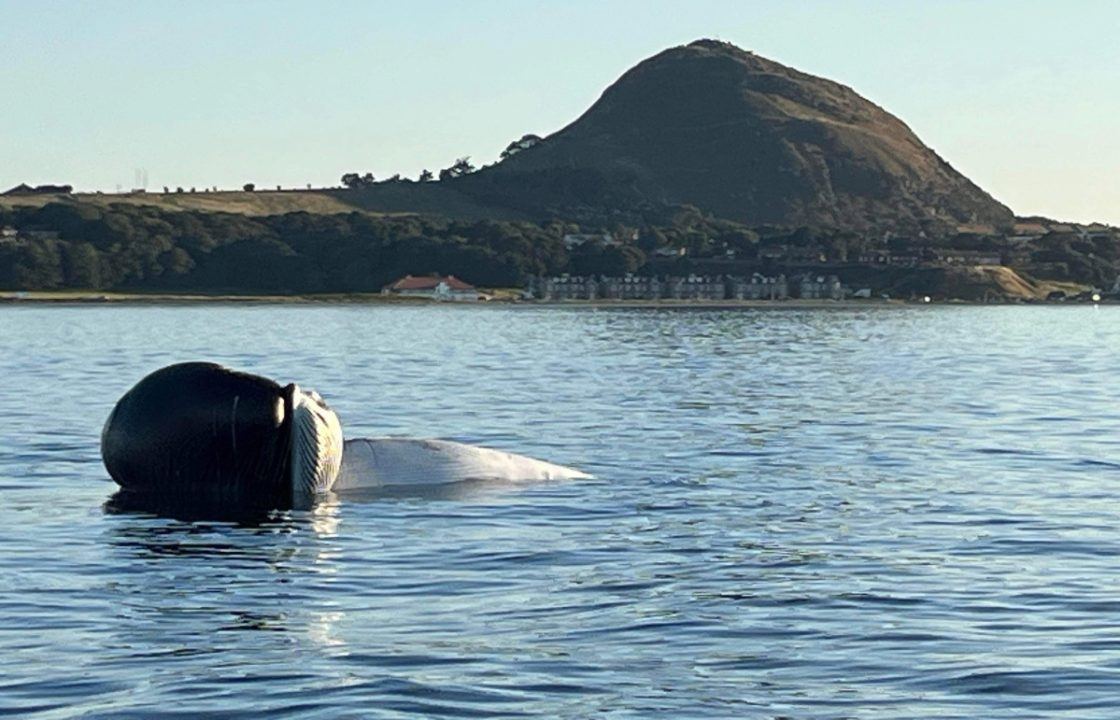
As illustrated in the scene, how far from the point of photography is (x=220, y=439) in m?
26.4

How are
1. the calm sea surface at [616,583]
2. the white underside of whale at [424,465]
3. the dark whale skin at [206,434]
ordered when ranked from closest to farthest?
the calm sea surface at [616,583] → the dark whale skin at [206,434] → the white underside of whale at [424,465]

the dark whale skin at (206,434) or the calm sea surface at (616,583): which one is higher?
the dark whale skin at (206,434)

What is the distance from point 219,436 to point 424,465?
3.60 metres

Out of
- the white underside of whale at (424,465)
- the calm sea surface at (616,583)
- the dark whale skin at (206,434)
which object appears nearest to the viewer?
the calm sea surface at (616,583)

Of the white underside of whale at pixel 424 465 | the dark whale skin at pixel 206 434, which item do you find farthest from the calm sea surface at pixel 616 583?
the dark whale skin at pixel 206 434

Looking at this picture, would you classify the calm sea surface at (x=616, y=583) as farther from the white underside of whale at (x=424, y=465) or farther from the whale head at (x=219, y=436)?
the whale head at (x=219, y=436)

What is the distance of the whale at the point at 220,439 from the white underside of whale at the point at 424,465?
2.59 feet

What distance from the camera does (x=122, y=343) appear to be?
98.8 m

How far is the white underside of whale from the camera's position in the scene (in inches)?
→ 1120

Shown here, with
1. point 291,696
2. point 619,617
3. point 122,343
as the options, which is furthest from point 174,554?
point 122,343

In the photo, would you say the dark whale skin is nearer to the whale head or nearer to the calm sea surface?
the whale head

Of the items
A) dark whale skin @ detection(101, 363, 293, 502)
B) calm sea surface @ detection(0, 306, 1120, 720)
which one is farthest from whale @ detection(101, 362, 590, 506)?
calm sea surface @ detection(0, 306, 1120, 720)

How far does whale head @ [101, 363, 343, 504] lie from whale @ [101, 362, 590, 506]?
0.04 ft

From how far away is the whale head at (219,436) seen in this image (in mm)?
26250
